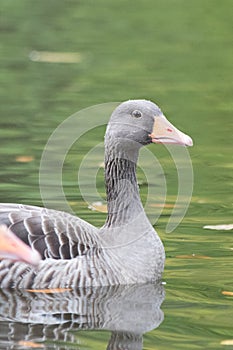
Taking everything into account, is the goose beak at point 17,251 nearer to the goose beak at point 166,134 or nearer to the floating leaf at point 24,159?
the goose beak at point 166,134

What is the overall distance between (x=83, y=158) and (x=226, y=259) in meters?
4.14

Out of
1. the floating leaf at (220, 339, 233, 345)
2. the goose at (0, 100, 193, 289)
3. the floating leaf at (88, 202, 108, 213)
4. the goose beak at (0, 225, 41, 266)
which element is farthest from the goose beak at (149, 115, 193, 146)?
the goose beak at (0, 225, 41, 266)

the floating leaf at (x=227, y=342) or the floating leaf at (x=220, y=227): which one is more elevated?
the floating leaf at (x=227, y=342)

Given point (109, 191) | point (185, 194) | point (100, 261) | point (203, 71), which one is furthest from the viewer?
point (203, 71)

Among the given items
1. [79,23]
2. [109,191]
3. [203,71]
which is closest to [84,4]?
[79,23]

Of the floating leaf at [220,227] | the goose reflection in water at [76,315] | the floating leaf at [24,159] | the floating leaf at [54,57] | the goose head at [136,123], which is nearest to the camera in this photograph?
the goose reflection in water at [76,315]

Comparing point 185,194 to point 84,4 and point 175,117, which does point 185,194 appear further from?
point 84,4

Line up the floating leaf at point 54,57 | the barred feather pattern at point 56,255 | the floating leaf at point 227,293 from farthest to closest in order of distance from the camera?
the floating leaf at point 54,57
the barred feather pattern at point 56,255
the floating leaf at point 227,293

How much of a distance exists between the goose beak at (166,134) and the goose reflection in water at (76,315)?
1.30 metres

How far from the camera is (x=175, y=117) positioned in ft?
55.4

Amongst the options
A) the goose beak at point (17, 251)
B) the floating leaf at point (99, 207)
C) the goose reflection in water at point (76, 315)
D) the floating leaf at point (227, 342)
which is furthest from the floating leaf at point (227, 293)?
the floating leaf at point (99, 207)

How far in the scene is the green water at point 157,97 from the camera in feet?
32.2

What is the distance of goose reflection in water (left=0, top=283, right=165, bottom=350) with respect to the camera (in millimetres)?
8586

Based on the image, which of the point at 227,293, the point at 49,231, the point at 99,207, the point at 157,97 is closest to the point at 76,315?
the point at 49,231
